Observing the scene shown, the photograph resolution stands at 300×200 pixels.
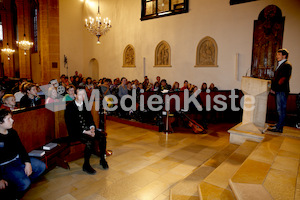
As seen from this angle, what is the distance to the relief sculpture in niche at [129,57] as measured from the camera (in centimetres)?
1321

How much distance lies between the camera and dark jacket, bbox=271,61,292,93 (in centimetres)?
398

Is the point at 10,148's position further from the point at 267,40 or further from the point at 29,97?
the point at 267,40

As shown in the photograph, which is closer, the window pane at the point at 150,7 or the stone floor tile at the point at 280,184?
the stone floor tile at the point at 280,184

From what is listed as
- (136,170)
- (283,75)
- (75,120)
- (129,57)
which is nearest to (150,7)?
(129,57)

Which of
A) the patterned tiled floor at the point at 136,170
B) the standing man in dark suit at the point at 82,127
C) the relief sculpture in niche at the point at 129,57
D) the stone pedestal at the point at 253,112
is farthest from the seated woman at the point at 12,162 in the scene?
the relief sculpture in niche at the point at 129,57

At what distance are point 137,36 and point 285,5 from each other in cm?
768

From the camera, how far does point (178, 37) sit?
10773 mm

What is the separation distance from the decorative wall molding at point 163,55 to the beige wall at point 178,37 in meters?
0.24

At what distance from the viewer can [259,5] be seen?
8.24 metres

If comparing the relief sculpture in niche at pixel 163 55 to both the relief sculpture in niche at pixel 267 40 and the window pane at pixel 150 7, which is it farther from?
the relief sculpture in niche at pixel 267 40

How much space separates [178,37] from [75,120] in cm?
828

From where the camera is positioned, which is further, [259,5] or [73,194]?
[259,5]

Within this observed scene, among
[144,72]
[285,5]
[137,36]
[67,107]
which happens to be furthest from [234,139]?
[137,36]

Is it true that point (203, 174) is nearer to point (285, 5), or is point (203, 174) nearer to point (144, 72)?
point (285, 5)
